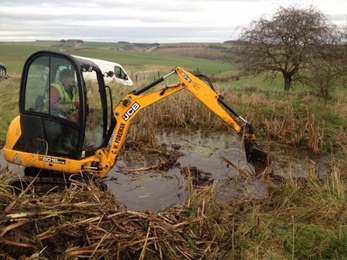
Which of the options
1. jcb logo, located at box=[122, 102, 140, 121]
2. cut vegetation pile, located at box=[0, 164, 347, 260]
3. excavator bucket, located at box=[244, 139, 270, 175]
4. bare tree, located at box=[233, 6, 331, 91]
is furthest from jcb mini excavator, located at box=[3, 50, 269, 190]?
bare tree, located at box=[233, 6, 331, 91]

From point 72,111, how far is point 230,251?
Result: 334 centimetres

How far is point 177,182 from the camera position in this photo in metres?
7.63

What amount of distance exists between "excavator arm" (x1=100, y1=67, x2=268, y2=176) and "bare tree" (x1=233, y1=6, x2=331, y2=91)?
32.1ft

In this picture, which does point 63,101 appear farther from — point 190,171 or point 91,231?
point 190,171

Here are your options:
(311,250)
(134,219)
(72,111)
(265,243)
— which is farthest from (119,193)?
(311,250)

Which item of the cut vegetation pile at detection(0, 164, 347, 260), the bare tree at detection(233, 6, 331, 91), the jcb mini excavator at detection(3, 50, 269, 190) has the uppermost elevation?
the bare tree at detection(233, 6, 331, 91)

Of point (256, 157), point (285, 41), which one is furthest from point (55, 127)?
point (285, 41)

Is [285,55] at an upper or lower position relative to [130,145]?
upper

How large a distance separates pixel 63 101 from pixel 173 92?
194 cm

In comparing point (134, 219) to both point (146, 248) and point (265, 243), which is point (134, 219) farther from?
point (265, 243)

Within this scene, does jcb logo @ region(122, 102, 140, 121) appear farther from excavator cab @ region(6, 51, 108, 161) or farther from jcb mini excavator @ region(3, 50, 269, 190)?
excavator cab @ region(6, 51, 108, 161)

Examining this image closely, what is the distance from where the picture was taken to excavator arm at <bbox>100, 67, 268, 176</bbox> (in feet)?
22.5

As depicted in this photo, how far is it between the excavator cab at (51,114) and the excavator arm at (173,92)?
19.8 inches

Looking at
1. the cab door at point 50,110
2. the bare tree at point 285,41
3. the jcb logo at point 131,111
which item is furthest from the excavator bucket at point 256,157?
the bare tree at point 285,41
